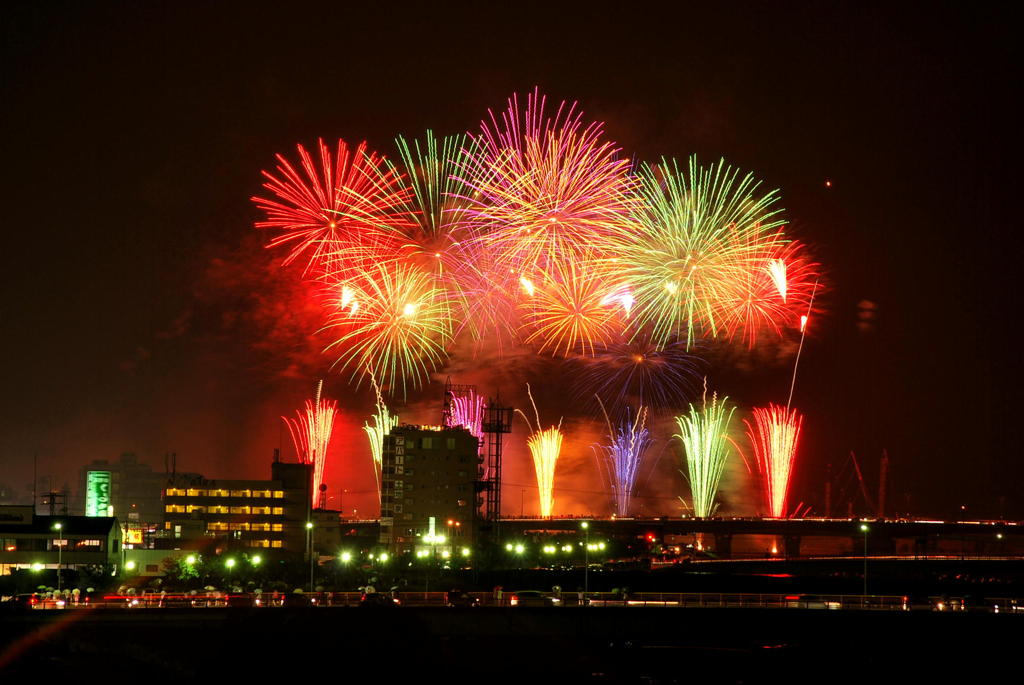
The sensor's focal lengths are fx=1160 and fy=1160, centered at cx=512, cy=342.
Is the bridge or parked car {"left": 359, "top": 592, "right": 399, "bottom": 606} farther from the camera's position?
the bridge

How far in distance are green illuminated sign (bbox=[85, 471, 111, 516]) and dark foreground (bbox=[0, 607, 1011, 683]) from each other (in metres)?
68.7

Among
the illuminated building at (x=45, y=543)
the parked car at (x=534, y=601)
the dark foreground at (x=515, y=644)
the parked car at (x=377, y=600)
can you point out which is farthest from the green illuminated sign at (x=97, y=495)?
the parked car at (x=534, y=601)

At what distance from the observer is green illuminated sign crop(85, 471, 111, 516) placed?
117m

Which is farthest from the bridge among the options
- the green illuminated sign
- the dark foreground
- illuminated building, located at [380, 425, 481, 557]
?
the dark foreground

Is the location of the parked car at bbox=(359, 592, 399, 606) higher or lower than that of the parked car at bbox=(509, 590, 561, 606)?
higher

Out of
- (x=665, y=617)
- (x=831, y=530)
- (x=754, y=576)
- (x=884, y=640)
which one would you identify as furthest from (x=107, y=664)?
(x=831, y=530)

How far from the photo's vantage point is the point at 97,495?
386ft

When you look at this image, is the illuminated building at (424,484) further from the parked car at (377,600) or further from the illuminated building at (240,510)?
the parked car at (377,600)

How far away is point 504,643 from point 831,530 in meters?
85.9

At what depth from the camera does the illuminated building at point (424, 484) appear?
122312mm

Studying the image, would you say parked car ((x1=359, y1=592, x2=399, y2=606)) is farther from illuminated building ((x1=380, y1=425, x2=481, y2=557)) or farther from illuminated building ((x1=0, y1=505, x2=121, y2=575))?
illuminated building ((x1=380, y1=425, x2=481, y2=557))

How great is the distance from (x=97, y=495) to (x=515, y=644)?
249 feet

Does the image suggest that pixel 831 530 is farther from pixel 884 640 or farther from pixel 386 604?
pixel 386 604

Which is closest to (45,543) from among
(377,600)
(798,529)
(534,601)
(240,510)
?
(240,510)
